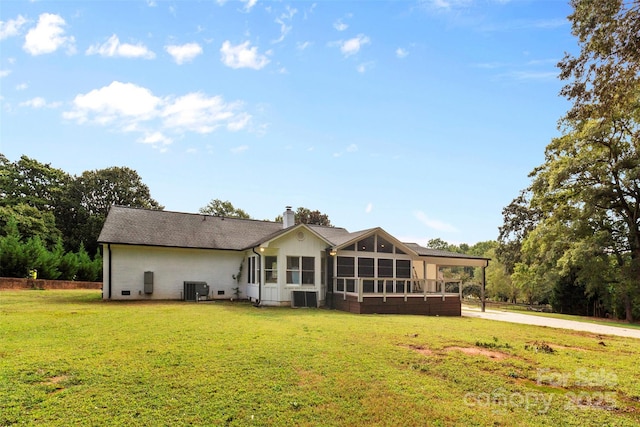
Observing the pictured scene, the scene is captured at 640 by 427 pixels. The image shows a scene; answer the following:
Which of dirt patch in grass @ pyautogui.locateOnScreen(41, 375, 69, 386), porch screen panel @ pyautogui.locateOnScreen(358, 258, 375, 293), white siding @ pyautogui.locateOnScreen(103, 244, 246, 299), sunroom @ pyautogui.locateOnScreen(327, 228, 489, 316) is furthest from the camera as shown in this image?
porch screen panel @ pyautogui.locateOnScreen(358, 258, 375, 293)

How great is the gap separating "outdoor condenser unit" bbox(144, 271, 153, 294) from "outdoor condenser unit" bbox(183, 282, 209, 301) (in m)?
1.49

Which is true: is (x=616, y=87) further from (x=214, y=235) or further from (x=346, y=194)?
(x=346, y=194)

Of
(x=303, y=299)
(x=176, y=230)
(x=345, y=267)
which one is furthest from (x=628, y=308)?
(x=176, y=230)

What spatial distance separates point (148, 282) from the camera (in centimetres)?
1714

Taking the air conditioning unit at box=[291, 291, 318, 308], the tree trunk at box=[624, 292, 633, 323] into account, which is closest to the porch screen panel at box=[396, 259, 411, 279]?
the air conditioning unit at box=[291, 291, 318, 308]

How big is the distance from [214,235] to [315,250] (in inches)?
237

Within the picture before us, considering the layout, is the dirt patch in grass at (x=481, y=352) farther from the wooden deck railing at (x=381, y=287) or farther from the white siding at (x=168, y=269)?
the white siding at (x=168, y=269)

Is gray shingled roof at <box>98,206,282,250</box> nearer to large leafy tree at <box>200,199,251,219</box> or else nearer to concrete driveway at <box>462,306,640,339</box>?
concrete driveway at <box>462,306,640,339</box>

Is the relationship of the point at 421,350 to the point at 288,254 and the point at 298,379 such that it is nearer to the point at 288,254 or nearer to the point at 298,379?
the point at 298,379

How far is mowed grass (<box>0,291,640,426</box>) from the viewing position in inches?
166

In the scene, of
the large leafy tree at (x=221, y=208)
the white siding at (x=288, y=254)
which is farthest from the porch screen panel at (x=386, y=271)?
the large leafy tree at (x=221, y=208)

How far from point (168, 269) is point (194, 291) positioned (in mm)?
1590

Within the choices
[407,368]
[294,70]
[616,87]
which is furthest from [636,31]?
[294,70]

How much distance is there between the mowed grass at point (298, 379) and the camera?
4.21 meters
